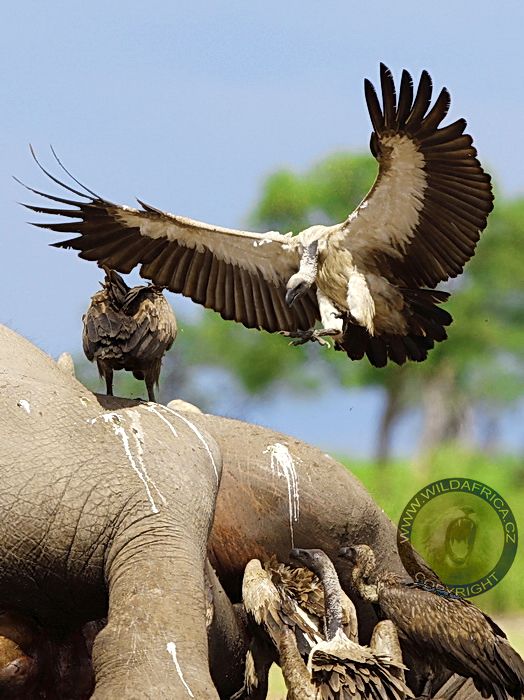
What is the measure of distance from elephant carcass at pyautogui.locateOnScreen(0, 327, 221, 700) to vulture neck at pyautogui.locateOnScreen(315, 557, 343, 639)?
3.31 ft

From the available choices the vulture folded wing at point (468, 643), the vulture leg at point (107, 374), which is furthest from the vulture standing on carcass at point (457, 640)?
the vulture leg at point (107, 374)

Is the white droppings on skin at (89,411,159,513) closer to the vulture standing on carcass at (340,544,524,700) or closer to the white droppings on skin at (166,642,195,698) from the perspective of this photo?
the white droppings on skin at (166,642,195,698)

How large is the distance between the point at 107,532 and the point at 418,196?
10.4 feet

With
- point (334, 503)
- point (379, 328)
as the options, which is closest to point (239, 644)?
point (334, 503)

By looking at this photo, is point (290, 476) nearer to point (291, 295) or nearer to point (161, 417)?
point (161, 417)

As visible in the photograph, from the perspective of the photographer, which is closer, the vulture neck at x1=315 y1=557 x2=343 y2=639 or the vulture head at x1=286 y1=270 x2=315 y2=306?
the vulture neck at x1=315 y1=557 x2=343 y2=639

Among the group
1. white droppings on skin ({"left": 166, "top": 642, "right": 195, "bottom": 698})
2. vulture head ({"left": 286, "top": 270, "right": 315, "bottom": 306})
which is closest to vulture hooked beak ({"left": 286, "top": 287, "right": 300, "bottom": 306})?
vulture head ({"left": 286, "top": 270, "right": 315, "bottom": 306})

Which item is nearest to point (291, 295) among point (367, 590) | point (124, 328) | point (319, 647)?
point (124, 328)

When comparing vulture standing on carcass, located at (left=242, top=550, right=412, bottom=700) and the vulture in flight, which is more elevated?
the vulture in flight

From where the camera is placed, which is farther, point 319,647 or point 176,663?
point 319,647

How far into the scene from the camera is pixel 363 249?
30.4 feet

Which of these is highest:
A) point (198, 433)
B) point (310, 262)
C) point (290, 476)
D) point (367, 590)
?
point (310, 262)

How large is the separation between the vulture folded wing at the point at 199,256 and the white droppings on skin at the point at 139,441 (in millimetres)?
1872

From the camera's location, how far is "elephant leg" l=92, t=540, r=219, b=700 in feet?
19.8
